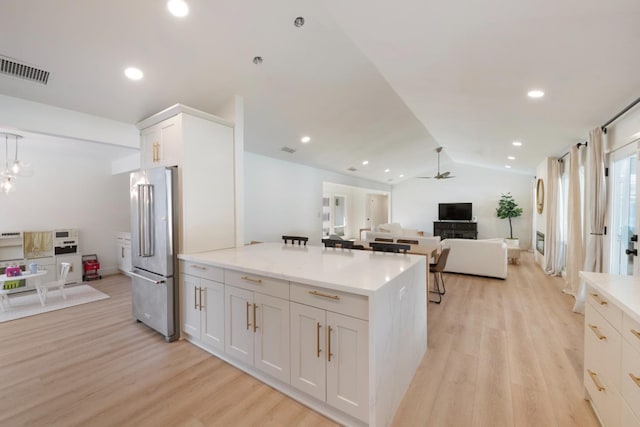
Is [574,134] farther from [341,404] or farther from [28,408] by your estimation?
[28,408]

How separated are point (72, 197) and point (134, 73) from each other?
14.7 feet

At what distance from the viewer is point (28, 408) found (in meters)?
1.88

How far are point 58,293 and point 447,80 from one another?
6.75 m

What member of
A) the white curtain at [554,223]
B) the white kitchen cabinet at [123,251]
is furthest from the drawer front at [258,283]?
the white curtain at [554,223]

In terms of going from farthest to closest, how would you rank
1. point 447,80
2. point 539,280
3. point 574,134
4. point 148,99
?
point 539,280 < point 574,134 < point 148,99 < point 447,80

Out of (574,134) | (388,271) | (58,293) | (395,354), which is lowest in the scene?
(58,293)

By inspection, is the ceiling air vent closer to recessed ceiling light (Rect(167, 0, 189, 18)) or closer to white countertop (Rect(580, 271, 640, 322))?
recessed ceiling light (Rect(167, 0, 189, 18))

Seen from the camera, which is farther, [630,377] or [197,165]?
[197,165]

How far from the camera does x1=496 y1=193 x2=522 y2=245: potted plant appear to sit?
908 cm

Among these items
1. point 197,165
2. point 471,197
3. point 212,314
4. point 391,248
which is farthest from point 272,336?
point 471,197

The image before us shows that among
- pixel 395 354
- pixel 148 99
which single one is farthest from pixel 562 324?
pixel 148 99

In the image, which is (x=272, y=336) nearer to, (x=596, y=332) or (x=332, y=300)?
(x=332, y=300)

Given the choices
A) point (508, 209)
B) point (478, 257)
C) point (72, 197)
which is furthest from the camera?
point (508, 209)

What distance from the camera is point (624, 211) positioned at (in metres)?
3.04
